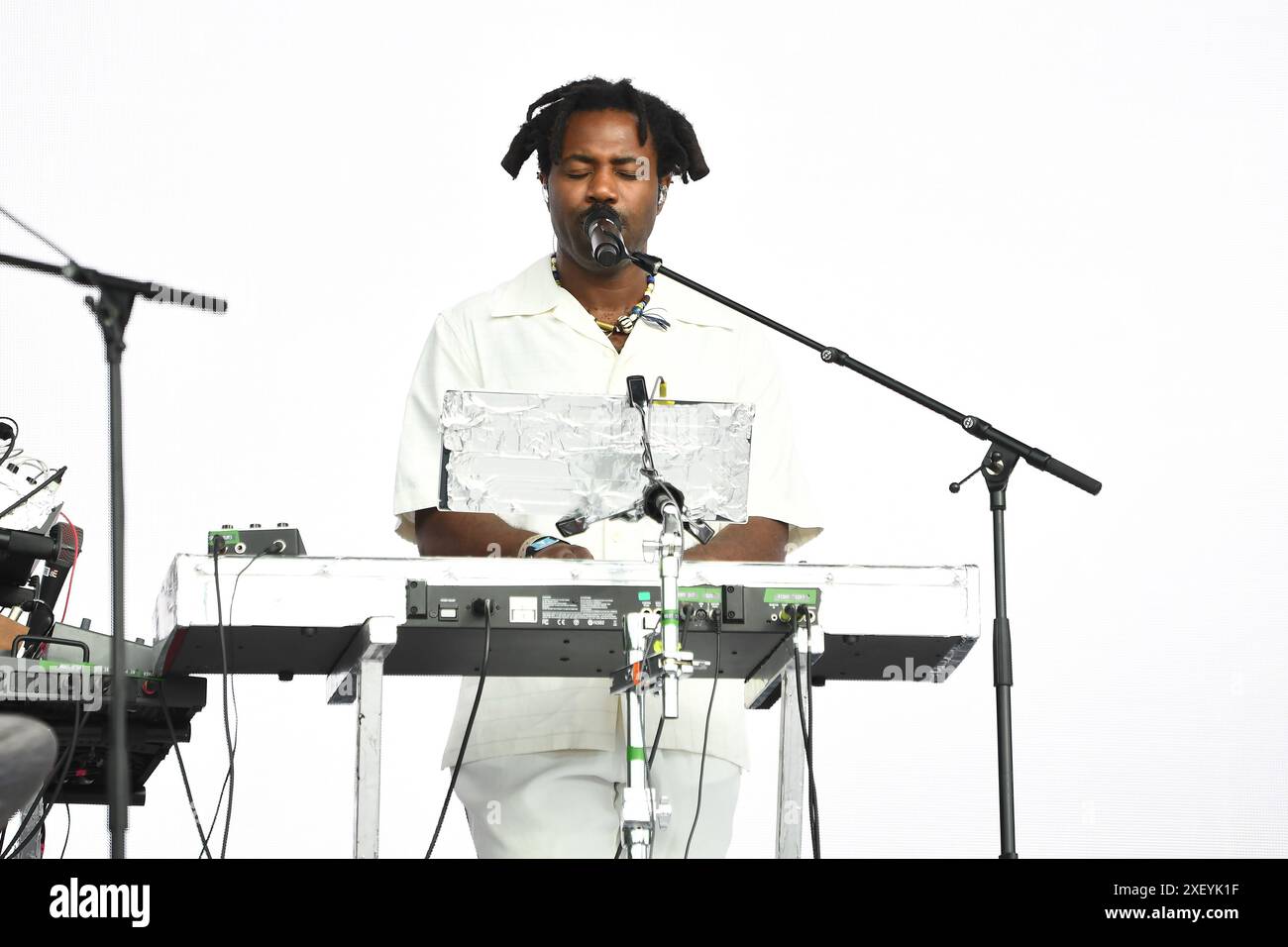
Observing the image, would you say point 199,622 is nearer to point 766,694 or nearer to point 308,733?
point 766,694

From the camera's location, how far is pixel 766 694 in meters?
2.98

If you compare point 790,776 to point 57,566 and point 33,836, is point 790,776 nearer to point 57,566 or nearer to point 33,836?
point 33,836

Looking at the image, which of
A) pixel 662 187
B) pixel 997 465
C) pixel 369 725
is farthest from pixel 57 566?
pixel 997 465

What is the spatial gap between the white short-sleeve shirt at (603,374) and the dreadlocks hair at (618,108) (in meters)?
0.27

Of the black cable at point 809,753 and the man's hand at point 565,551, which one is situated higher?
the man's hand at point 565,551

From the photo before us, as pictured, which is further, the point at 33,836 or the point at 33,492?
the point at 33,492

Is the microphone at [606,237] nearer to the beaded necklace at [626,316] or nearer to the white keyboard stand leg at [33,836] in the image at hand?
the beaded necklace at [626,316]

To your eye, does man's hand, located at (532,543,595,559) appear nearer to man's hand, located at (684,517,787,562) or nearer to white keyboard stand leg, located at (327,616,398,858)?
man's hand, located at (684,517,787,562)

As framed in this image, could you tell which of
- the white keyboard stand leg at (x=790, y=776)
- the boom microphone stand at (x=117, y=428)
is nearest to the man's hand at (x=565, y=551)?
the white keyboard stand leg at (x=790, y=776)

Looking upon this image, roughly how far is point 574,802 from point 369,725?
42 centimetres

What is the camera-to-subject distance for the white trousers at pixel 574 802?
2.85 metres

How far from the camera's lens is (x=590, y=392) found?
9.36ft

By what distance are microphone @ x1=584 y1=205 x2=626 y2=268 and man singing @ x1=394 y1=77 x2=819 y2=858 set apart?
17 cm
